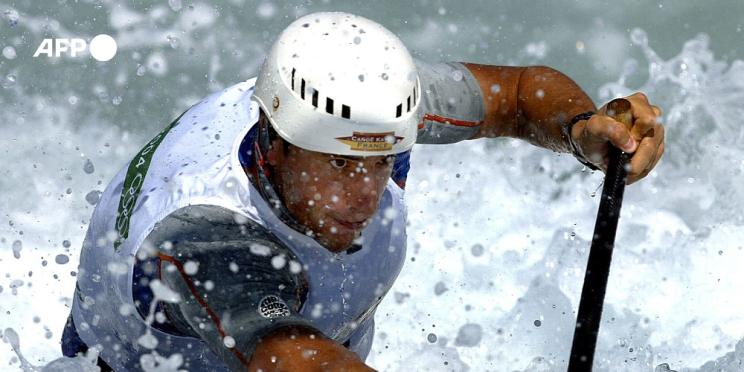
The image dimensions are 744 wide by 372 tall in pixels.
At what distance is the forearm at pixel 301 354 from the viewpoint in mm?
2314

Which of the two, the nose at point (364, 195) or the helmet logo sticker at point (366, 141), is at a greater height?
the helmet logo sticker at point (366, 141)

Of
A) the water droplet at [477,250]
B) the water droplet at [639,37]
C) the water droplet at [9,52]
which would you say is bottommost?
the water droplet at [477,250]

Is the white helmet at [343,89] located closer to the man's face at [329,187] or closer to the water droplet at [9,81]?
the man's face at [329,187]

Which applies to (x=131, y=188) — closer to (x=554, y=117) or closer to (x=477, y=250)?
(x=554, y=117)

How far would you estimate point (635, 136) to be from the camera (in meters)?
2.80

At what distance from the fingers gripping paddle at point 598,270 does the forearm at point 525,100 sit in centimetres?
51

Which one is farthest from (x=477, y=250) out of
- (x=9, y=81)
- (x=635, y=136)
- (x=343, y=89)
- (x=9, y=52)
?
(x=343, y=89)

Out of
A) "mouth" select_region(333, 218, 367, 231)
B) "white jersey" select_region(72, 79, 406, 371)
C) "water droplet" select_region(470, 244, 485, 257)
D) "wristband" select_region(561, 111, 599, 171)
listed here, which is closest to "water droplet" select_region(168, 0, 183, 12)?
"water droplet" select_region(470, 244, 485, 257)

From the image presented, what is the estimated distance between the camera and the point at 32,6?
6.23 meters

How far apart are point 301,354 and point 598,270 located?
665mm

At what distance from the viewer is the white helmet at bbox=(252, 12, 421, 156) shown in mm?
2543

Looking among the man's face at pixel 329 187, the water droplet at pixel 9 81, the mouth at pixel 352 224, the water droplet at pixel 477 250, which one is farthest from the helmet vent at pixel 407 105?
the water droplet at pixel 9 81

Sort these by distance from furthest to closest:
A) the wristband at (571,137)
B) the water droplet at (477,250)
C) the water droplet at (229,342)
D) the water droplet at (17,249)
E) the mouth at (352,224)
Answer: the water droplet at (477,250), the water droplet at (17,249), the wristband at (571,137), the mouth at (352,224), the water droplet at (229,342)

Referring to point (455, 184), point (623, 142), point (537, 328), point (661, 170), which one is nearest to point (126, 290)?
point (623, 142)
